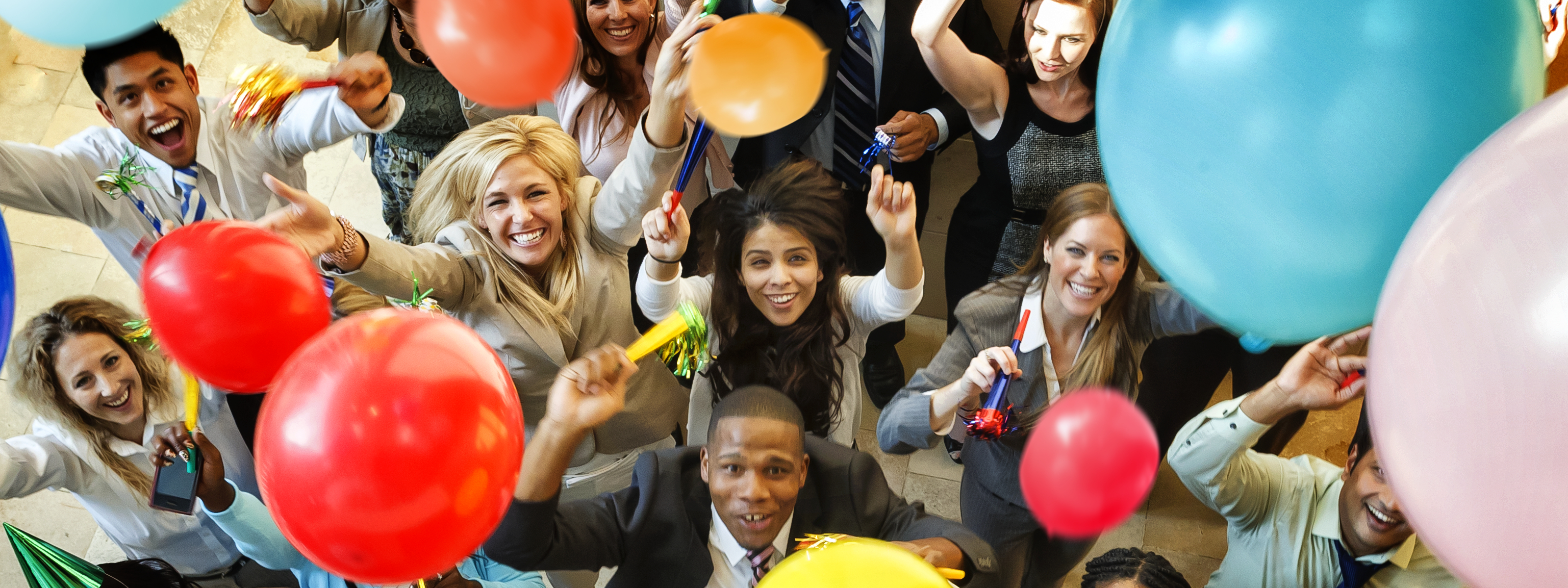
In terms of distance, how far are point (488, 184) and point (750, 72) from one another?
623 millimetres

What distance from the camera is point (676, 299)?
2.00m

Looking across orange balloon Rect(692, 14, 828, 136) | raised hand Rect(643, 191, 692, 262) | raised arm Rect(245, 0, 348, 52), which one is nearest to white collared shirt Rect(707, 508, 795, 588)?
raised hand Rect(643, 191, 692, 262)

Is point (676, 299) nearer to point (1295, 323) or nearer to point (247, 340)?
point (247, 340)

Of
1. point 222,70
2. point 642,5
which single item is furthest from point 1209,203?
point 222,70

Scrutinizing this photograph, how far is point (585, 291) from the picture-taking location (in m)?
2.04

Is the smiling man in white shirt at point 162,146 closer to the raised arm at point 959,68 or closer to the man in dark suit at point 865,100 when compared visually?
the man in dark suit at point 865,100

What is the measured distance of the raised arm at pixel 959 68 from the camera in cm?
200

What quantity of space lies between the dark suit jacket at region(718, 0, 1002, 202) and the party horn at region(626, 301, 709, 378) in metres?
0.48

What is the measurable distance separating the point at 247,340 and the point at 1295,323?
1.38 m

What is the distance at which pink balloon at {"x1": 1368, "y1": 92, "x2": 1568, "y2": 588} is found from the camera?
81 cm

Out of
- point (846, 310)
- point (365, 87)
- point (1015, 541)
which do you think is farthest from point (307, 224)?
point (1015, 541)

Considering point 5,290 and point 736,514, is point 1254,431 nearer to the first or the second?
point 736,514

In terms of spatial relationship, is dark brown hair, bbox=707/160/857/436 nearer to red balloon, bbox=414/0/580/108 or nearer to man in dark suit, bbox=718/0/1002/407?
man in dark suit, bbox=718/0/1002/407

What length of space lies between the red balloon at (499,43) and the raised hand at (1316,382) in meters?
1.27
